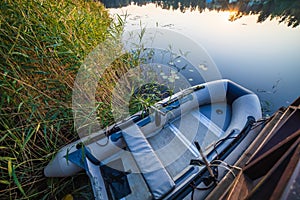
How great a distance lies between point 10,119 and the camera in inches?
42.2

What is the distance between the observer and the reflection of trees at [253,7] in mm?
5395

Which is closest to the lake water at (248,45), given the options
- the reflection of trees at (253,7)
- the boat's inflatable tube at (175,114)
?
the reflection of trees at (253,7)

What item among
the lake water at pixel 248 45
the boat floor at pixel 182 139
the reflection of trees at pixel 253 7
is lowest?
the boat floor at pixel 182 139

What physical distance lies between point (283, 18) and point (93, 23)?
6.66 m

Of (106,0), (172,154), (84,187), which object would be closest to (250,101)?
(172,154)

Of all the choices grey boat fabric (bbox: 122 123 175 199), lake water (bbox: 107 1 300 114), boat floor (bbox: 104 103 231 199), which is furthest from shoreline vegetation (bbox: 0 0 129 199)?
lake water (bbox: 107 1 300 114)

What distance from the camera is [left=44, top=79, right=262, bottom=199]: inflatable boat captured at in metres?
1.05

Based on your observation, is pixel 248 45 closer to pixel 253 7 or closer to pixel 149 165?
pixel 253 7

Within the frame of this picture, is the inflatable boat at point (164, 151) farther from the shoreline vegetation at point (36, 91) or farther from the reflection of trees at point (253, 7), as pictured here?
the reflection of trees at point (253, 7)

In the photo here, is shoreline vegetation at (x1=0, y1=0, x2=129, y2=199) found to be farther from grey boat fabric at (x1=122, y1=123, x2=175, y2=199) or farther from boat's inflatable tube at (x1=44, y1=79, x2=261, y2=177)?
grey boat fabric at (x1=122, y1=123, x2=175, y2=199)

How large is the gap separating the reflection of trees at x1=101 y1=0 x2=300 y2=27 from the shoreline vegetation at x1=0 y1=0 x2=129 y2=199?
13.0 ft

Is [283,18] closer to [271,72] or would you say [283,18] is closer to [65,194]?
[271,72]

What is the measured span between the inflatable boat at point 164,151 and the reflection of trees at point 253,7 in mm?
4309

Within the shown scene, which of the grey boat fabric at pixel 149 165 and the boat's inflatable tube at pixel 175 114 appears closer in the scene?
the grey boat fabric at pixel 149 165
